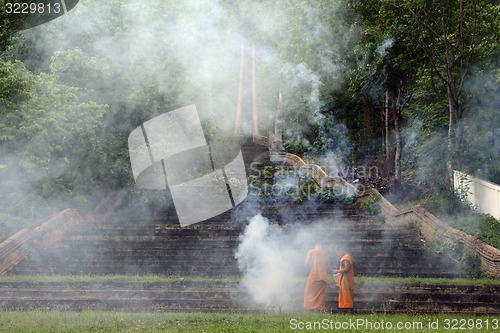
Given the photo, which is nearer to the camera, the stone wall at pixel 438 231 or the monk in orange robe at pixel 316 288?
the monk in orange robe at pixel 316 288

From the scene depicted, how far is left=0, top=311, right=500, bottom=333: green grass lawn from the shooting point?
8.89 metres

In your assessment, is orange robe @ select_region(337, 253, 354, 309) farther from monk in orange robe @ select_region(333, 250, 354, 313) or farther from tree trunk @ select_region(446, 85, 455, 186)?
tree trunk @ select_region(446, 85, 455, 186)

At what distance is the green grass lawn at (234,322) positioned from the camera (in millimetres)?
8891

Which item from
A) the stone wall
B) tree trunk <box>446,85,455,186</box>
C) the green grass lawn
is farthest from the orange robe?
tree trunk <box>446,85,455,186</box>

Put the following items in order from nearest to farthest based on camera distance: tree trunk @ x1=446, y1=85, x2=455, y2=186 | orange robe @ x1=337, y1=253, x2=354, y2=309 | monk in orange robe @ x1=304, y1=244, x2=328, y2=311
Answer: orange robe @ x1=337, y1=253, x2=354, y2=309
monk in orange robe @ x1=304, y1=244, x2=328, y2=311
tree trunk @ x1=446, y1=85, x2=455, y2=186

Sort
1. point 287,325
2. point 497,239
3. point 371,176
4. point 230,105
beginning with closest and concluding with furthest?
1. point 287,325
2. point 497,239
3. point 371,176
4. point 230,105

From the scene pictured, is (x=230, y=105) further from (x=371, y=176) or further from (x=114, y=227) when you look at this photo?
(x=114, y=227)

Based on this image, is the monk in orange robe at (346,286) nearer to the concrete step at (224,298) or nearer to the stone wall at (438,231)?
the concrete step at (224,298)

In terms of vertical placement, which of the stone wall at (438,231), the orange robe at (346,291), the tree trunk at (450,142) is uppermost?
the tree trunk at (450,142)

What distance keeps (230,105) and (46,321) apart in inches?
1009

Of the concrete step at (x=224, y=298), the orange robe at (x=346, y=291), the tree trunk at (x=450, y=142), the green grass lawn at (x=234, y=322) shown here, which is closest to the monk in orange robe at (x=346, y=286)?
the orange robe at (x=346, y=291)

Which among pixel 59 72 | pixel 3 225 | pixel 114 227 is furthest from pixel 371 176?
pixel 3 225

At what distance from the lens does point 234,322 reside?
9336 millimetres

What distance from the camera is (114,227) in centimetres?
1570
